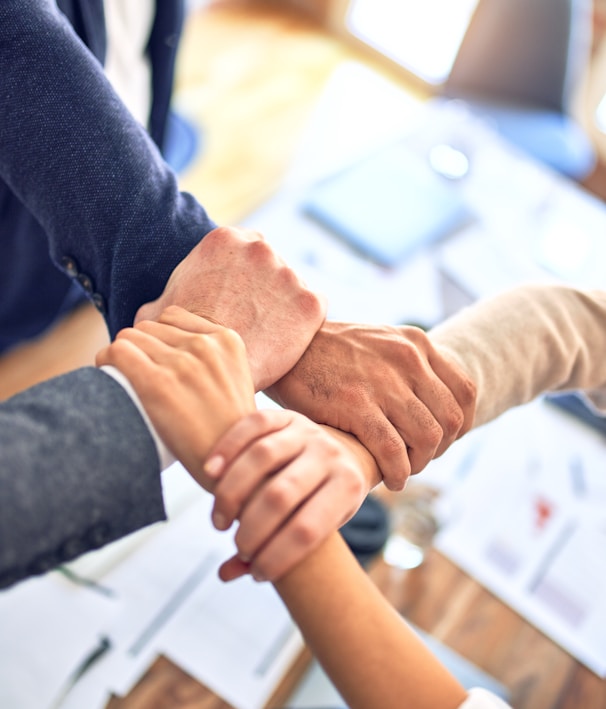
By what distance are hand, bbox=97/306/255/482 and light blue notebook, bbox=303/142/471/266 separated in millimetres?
806

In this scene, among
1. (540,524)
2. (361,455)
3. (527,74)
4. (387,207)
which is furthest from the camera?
(527,74)

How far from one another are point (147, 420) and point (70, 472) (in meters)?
0.08

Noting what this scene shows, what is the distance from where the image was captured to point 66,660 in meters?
0.78

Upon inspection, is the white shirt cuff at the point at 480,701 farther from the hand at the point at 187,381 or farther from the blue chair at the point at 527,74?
the blue chair at the point at 527,74

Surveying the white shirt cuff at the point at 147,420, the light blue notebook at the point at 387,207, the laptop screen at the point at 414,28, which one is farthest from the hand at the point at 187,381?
the laptop screen at the point at 414,28

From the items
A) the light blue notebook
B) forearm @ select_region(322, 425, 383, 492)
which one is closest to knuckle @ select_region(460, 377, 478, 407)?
forearm @ select_region(322, 425, 383, 492)

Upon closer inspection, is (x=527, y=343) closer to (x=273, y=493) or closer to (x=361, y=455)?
(x=361, y=455)

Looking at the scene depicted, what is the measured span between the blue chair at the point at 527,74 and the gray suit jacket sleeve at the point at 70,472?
234cm

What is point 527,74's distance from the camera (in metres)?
2.61

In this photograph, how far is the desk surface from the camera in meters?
0.96

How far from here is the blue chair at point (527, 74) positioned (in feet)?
8.03

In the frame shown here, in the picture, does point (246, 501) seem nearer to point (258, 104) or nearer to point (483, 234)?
point (483, 234)

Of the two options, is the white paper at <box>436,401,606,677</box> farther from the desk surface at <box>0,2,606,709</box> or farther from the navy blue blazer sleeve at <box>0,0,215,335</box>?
the navy blue blazer sleeve at <box>0,0,215,335</box>

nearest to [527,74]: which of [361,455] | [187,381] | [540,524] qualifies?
[540,524]
